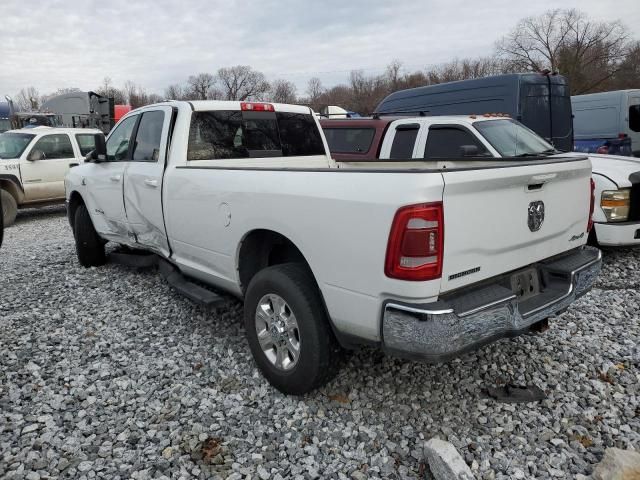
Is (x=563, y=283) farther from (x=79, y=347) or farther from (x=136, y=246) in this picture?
(x=136, y=246)

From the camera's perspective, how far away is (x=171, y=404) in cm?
311

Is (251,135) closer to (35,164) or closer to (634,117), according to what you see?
(35,164)

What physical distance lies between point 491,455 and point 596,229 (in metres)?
3.70

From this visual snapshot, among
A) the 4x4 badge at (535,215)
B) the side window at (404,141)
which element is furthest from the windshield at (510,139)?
the 4x4 badge at (535,215)

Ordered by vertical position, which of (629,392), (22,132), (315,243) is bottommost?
(629,392)

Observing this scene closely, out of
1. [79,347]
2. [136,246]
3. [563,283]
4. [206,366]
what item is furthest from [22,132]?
[563,283]

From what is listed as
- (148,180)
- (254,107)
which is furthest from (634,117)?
(148,180)

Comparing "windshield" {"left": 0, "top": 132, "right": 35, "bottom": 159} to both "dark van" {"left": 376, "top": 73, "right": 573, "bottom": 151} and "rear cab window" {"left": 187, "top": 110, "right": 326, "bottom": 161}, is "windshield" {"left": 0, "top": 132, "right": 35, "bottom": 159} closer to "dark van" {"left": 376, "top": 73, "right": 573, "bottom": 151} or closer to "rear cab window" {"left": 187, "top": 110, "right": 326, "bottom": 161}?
"rear cab window" {"left": 187, "top": 110, "right": 326, "bottom": 161}

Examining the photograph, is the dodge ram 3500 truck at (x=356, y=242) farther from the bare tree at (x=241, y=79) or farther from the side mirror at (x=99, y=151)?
the bare tree at (x=241, y=79)

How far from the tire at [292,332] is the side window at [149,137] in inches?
75.0

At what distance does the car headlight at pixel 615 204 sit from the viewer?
17.2 feet

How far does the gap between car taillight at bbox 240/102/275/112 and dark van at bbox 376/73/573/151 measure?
4.97 metres

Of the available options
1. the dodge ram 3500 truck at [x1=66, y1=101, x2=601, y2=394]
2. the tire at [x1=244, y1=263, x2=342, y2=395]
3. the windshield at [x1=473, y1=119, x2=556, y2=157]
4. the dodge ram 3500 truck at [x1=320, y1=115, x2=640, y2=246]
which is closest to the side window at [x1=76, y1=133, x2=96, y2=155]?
the dodge ram 3500 truck at [x1=320, y1=115, x2=640, y2=246]

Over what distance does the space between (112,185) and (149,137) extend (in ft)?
2.66
